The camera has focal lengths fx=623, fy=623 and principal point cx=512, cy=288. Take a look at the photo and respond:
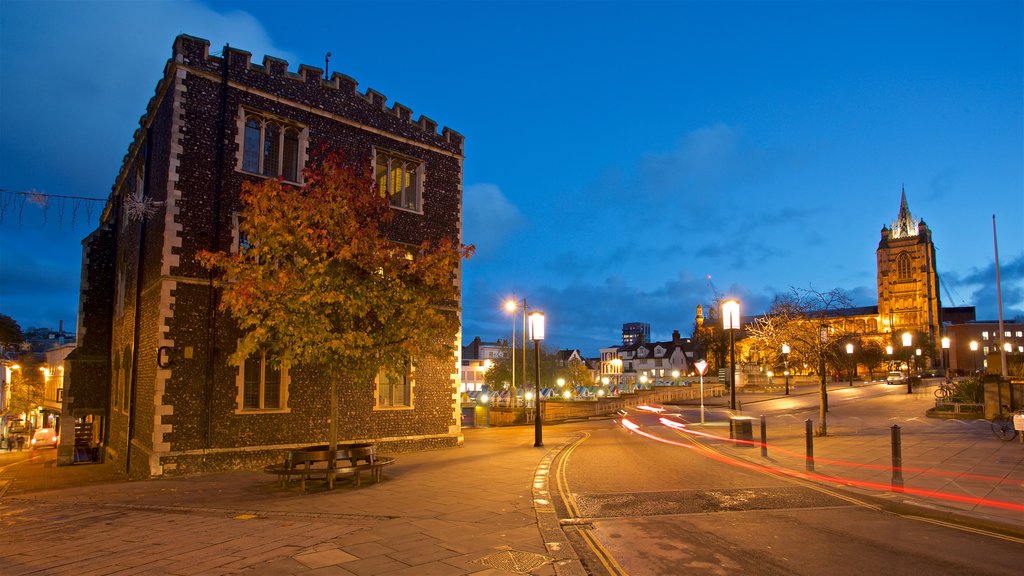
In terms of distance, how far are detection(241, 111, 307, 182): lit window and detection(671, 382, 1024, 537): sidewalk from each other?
15.7 meters

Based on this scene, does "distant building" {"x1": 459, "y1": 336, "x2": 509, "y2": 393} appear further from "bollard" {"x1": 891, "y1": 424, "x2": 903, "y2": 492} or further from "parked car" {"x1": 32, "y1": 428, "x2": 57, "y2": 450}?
"bollard" {"x1": 891, "y1": 424, "x2": 903, "y2": 492}

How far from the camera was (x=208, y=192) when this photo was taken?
17.3 m

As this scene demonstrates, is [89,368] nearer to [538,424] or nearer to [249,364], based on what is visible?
[249,364]

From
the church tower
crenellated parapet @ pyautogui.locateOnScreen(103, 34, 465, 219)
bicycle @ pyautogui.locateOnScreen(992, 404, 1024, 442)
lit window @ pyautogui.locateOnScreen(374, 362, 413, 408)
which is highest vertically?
the church tower

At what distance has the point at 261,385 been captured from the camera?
17.6m

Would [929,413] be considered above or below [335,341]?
below

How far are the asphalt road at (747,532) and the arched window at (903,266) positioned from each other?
160551 millimetres

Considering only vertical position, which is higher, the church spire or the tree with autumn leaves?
Result: the church spire

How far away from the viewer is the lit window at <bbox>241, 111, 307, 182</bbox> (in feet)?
60.5

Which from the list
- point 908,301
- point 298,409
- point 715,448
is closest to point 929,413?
point 715,448

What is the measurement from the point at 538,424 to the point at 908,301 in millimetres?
154795

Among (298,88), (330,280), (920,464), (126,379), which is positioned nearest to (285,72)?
(298,88)

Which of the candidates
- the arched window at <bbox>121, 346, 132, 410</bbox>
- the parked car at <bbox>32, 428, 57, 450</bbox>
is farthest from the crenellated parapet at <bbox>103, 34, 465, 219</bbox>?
the parked car at <bbox>32, 428, 57, 450</bbox>

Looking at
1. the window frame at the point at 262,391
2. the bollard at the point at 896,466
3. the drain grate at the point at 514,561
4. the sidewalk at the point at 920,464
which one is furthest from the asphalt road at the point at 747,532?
the window frame at the point at 262,391
